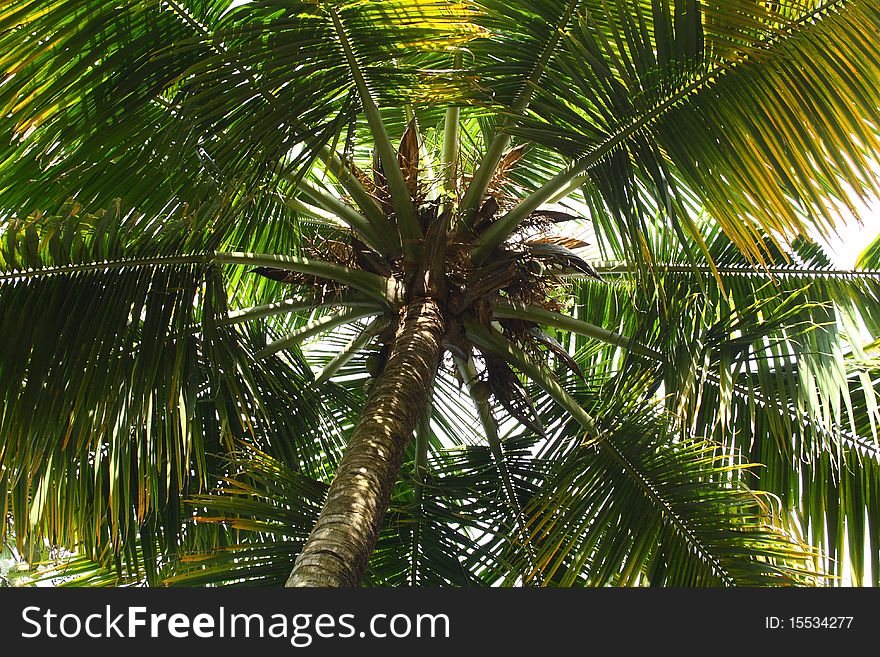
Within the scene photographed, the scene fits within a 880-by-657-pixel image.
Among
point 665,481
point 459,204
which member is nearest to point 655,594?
point 665,481

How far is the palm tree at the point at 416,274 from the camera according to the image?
2.65 m

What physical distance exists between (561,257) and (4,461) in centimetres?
230

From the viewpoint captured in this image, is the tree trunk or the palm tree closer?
the tree trunk

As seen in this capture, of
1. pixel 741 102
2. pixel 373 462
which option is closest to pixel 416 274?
pixel 373 462

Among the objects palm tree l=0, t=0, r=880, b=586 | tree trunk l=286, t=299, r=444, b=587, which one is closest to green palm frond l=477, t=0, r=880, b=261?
palm tree l=0, t=0, r=880, b=586

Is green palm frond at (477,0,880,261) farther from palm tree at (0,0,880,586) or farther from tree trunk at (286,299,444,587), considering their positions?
tree trunk at (286,299,444,587)

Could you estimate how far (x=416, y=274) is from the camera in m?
3.46

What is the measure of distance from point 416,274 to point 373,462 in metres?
1.22

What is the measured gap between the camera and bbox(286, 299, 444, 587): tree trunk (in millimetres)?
2018

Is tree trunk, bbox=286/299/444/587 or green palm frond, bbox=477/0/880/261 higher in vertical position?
green palm frond, bbox=477/0/880/261

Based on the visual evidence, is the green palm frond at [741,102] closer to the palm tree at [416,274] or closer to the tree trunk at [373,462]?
the palm tree at [416,274]

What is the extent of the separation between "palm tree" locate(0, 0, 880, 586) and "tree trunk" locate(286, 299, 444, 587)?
1cm

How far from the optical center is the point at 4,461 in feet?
9.02

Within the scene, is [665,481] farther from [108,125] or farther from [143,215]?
[108,125]
